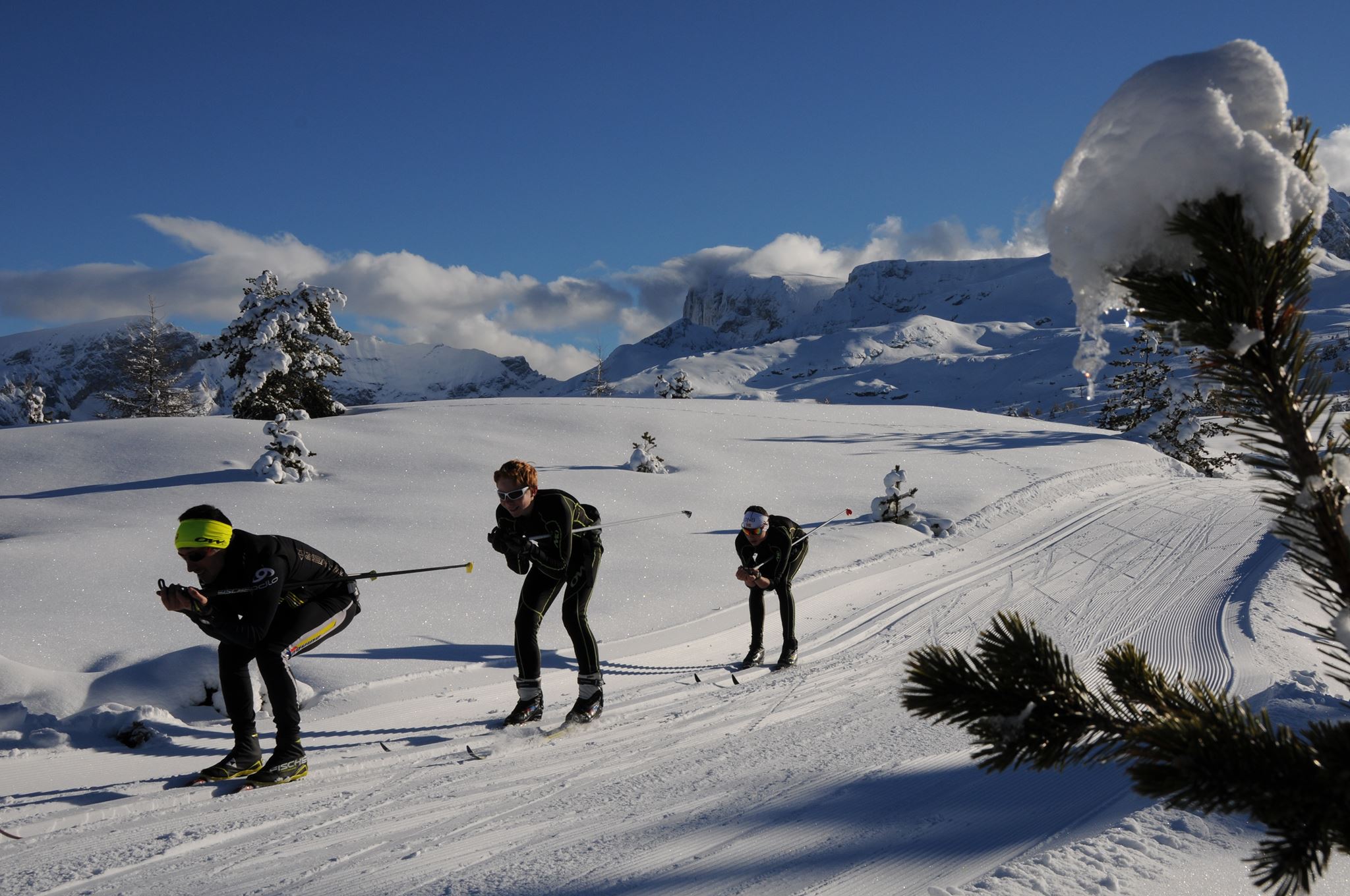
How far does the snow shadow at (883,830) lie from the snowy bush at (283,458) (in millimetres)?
12058

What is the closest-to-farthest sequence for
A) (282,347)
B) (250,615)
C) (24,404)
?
(250,615) < (282,347) < (24,404)

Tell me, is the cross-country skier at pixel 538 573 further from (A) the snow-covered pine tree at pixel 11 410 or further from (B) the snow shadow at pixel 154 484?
(A) the snow-covered pine tree at pixel 11 410

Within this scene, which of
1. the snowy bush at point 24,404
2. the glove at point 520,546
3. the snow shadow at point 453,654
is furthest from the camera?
the snowy bush at point 24,404

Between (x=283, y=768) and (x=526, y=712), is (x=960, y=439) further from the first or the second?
(x=283, y=768)

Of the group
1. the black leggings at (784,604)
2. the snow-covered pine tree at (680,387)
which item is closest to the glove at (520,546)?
the black leggings at (784,604)

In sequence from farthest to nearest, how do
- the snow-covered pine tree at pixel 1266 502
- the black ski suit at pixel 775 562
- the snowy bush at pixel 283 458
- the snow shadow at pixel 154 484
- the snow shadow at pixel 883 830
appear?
the snowy bush at pixel 283 458 → the snow shadow at pixel 154 484 → the black ski suit at pixel 775 562 → the snow shadow at pixel 883 830 → the snow-covered pine tree at pixel 1266 502

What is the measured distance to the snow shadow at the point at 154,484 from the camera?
12.8 m

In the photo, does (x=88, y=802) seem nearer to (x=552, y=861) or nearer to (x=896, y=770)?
(x=552, y=861)

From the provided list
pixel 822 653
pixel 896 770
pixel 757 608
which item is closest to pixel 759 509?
pixel 757 608

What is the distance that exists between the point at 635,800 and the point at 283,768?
7.53 ft

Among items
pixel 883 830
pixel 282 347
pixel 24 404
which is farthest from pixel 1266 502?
pixel 24 404

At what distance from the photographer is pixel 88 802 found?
4.52m

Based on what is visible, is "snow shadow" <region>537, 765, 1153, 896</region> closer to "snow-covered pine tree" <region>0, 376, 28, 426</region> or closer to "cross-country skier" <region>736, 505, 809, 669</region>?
"cross-country skier" <region>736, 505, 809, 669</region>

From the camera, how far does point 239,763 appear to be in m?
4.91
